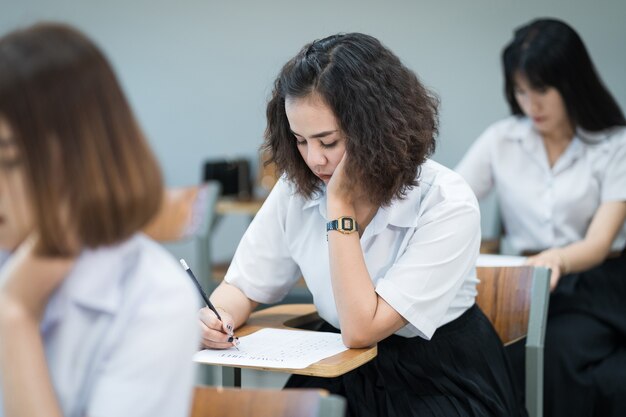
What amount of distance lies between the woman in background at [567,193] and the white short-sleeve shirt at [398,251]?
2.37ft

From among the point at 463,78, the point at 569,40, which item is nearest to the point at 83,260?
the point at 569,40

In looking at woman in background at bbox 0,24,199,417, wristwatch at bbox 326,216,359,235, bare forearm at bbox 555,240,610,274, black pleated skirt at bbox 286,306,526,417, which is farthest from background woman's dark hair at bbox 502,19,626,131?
woman in background at bbox 0,24,199,417

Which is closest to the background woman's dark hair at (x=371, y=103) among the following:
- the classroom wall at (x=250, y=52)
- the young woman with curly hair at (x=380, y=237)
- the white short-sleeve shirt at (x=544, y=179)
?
the young woman with curly hair at (x=380, y=237)

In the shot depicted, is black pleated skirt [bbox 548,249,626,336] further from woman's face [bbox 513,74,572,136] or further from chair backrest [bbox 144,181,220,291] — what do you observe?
chair backrest [bbox 144,181,220,291]

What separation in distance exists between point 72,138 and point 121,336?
0.24 metres

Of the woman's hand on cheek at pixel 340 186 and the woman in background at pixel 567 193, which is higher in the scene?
the woman's hand on cheek at pixel 340 186

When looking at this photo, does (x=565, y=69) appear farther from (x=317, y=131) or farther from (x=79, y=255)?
(x=79, y=255)

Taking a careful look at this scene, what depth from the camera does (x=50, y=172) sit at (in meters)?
1.02

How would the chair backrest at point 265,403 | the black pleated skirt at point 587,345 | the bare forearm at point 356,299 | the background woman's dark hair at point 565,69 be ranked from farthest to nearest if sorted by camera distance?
the background woman's dark hair at point 565,69
the black pleated skirt at point 587,345
the bare forearm at point 356,299
the chair backrest at point 265,403

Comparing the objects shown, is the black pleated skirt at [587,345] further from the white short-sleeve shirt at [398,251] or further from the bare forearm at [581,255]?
the white short-sleeve shirt at [398,251]

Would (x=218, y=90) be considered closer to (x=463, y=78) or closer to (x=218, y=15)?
(x=218, y=15)

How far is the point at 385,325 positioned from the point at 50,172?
1.02 meters

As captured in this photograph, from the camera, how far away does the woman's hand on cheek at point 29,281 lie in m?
1.08

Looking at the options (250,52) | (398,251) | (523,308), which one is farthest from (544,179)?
(250,52)
